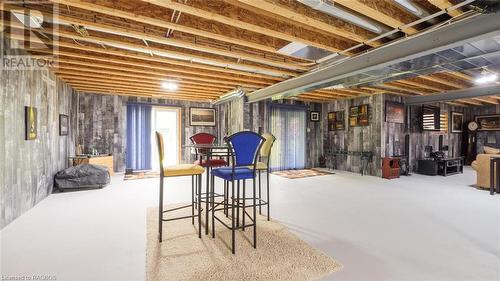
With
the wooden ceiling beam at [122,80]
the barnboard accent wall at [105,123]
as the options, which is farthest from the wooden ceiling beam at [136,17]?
the barnboard accent wall at [105,123]

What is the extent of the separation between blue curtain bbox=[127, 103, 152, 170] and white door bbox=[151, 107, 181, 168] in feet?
1.65

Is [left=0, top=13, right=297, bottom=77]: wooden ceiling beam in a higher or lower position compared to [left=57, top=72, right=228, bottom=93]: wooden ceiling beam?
lower

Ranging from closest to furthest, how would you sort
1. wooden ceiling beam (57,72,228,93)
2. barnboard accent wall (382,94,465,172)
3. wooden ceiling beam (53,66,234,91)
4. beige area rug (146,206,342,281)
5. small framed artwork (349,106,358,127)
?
beige area rug (146,206,342,281) < wooden ceiling beam (53,66,234,91) < wooden ceiling beam (57,72,228,93) < barnboard accent wall (382,94,465,172) < small framed artwork (349,106,358,127)

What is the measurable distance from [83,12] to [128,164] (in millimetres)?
5503

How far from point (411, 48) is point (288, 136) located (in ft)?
17.2

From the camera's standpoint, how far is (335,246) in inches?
95.0

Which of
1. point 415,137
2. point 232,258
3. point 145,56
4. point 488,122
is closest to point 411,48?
point 232,258

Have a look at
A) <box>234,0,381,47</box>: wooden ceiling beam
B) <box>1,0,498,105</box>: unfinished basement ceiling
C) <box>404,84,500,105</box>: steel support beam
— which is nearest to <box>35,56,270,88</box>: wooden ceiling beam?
A: <box>1,0,498,105</box>: unfinished basement ceiling

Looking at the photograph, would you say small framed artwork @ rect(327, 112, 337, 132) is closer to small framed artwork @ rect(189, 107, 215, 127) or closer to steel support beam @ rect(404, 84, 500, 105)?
steel support beam @ rect(404, 84, 500, 105)

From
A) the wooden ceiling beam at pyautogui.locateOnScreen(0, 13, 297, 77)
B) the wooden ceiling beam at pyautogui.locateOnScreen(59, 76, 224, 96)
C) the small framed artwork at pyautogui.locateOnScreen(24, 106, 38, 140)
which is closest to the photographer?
the wooden ceiling beam at pyautogui.locateOnScreen(0, 13, 297, 77)

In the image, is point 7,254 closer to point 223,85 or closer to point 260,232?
point 260,232

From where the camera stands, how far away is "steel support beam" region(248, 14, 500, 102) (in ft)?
7.31

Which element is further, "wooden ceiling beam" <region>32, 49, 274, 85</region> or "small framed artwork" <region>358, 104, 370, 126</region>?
"small framed artwork" <region>358, 104, 370, 126</region>

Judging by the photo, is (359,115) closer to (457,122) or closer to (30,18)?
(457,122)
